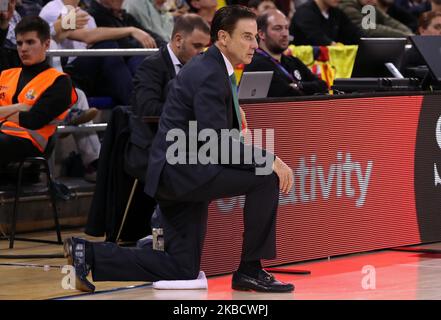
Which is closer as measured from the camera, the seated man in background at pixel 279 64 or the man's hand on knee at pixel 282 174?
the man's hand on knee at pixel 282 174

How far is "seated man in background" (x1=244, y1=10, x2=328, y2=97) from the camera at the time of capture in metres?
8.95

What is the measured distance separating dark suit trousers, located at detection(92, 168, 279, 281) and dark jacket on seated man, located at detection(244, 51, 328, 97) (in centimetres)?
274

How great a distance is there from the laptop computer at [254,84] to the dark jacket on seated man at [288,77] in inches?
24.8

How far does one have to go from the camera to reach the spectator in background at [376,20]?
12.5 m

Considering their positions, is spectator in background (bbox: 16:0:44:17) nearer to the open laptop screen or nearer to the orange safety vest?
the orange safety vest

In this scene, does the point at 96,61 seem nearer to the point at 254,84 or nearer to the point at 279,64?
the point at 279,64

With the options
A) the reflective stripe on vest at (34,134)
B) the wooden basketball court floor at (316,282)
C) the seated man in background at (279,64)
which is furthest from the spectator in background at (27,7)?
the wooden basketball court floor at (316,282)

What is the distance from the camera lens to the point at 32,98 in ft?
27.1

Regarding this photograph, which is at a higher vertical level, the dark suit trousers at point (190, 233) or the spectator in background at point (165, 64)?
the spectator in background at point (165, 64)

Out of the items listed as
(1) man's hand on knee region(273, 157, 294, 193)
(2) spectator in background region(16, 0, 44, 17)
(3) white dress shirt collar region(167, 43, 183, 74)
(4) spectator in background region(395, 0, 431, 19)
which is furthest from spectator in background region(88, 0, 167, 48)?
(4) spectator in background region(395, 0, 431, 19)

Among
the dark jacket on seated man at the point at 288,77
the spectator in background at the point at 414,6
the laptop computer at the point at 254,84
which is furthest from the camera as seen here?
the spectator in background at the point at 414,6

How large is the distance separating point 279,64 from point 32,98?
2.12 meters

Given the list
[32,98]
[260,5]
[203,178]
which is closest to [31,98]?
[32,98]

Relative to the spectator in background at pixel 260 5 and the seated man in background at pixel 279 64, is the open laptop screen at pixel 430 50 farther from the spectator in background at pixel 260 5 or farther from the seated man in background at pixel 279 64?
the spectator in background at pixel 260 5
